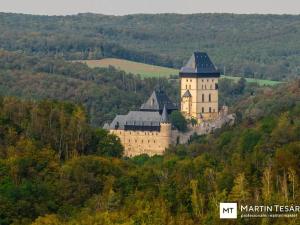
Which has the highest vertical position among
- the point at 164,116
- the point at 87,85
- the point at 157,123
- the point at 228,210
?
the point at 87,85

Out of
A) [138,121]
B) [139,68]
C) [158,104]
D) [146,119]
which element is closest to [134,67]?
[139,68]

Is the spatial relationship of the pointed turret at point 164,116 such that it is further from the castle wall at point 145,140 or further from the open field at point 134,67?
the open field at point 134,67

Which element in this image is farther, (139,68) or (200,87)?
(139,68)

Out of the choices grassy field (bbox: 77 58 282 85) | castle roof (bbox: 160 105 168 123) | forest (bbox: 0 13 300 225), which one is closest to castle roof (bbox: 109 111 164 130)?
castle roof (bbox: 160 105 168 123)

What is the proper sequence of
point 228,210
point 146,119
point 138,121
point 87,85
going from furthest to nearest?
point 87,85 < point 138,121 < point 146,119 < point 228,210

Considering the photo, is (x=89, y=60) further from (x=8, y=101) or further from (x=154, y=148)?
(x=8, y=101)

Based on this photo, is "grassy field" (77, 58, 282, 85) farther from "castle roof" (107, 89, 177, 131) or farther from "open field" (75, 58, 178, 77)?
"castle roof" (107, 89, 177, 131)

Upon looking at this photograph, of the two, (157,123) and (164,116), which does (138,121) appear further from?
(164,116)
